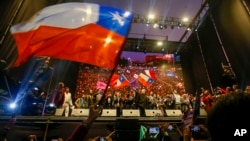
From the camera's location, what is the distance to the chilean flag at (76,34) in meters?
3.92

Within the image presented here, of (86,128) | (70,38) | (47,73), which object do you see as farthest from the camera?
(47,73)

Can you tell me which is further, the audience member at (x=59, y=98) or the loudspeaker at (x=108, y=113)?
the audience member at (x=59, y=98)

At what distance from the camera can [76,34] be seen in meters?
4.27

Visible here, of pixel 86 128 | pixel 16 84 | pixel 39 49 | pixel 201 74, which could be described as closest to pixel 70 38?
pixel 39 49

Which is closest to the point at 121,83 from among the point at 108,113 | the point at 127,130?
the point at 108,113

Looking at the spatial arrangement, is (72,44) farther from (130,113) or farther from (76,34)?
(130,113)

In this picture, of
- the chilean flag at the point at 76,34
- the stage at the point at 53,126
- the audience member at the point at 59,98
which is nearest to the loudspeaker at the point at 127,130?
the stage at the point at 53,126

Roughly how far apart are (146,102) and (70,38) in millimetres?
8952

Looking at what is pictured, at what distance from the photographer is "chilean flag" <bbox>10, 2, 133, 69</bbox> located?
392 centimetres

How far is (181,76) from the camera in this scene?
20.0m

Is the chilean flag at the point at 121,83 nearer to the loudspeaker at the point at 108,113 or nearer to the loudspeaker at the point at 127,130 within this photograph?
the loudspeaker at the point at 108,113

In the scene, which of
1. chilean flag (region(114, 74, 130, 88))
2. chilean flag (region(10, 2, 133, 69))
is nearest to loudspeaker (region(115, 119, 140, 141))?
chilean flag (region(10, 2, 133, 69))

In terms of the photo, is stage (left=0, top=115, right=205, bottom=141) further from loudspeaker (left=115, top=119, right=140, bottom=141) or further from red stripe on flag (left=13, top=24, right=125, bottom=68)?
red stripe on flag (left=13, top=24, right=125, bottom=68)

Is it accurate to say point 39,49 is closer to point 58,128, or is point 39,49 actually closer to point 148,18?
point 58,128
